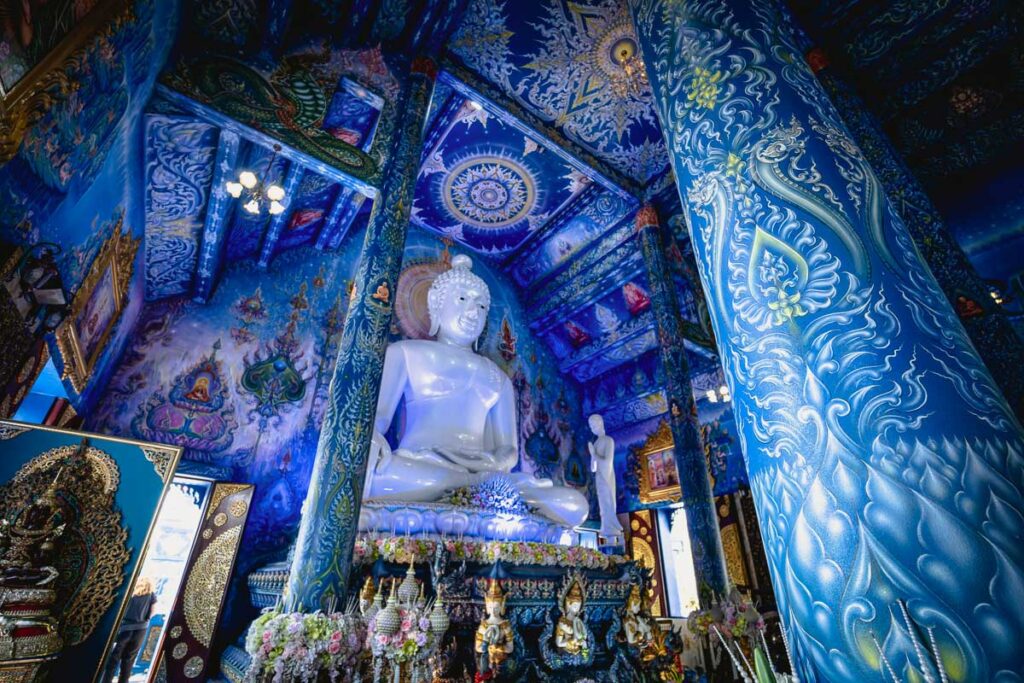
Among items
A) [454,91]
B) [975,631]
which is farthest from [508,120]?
[975,631]

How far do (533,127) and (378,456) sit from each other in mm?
4558

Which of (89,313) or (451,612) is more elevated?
(89,313)

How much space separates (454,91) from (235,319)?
13.8 ft

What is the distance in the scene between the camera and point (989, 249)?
5.14 meters

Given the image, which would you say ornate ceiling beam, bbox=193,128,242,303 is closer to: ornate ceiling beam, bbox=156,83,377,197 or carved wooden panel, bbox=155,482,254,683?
ornate ceiling beam, bbox=156,83,377,197

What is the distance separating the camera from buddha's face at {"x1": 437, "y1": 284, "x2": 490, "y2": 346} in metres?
5.71

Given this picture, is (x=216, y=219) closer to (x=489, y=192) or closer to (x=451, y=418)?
(x=451, y=418)

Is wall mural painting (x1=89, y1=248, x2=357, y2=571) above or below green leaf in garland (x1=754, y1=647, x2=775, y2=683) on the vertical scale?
above

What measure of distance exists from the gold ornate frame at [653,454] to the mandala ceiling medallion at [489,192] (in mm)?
5317

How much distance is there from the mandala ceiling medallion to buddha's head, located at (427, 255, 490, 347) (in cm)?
194

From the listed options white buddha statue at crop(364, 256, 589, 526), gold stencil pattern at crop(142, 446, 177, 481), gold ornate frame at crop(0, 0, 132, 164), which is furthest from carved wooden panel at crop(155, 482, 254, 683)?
gold ornate frame at crop(0, 0, 132, 164)

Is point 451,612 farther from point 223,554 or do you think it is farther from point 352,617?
point 223,554

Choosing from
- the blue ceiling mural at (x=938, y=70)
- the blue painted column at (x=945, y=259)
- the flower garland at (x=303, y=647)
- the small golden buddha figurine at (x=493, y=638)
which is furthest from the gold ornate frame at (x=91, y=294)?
the blue ceiling mural at (x=938, y=70)

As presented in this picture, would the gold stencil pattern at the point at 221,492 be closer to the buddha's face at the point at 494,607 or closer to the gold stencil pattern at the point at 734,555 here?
the buddha's face at the point at 494,607
